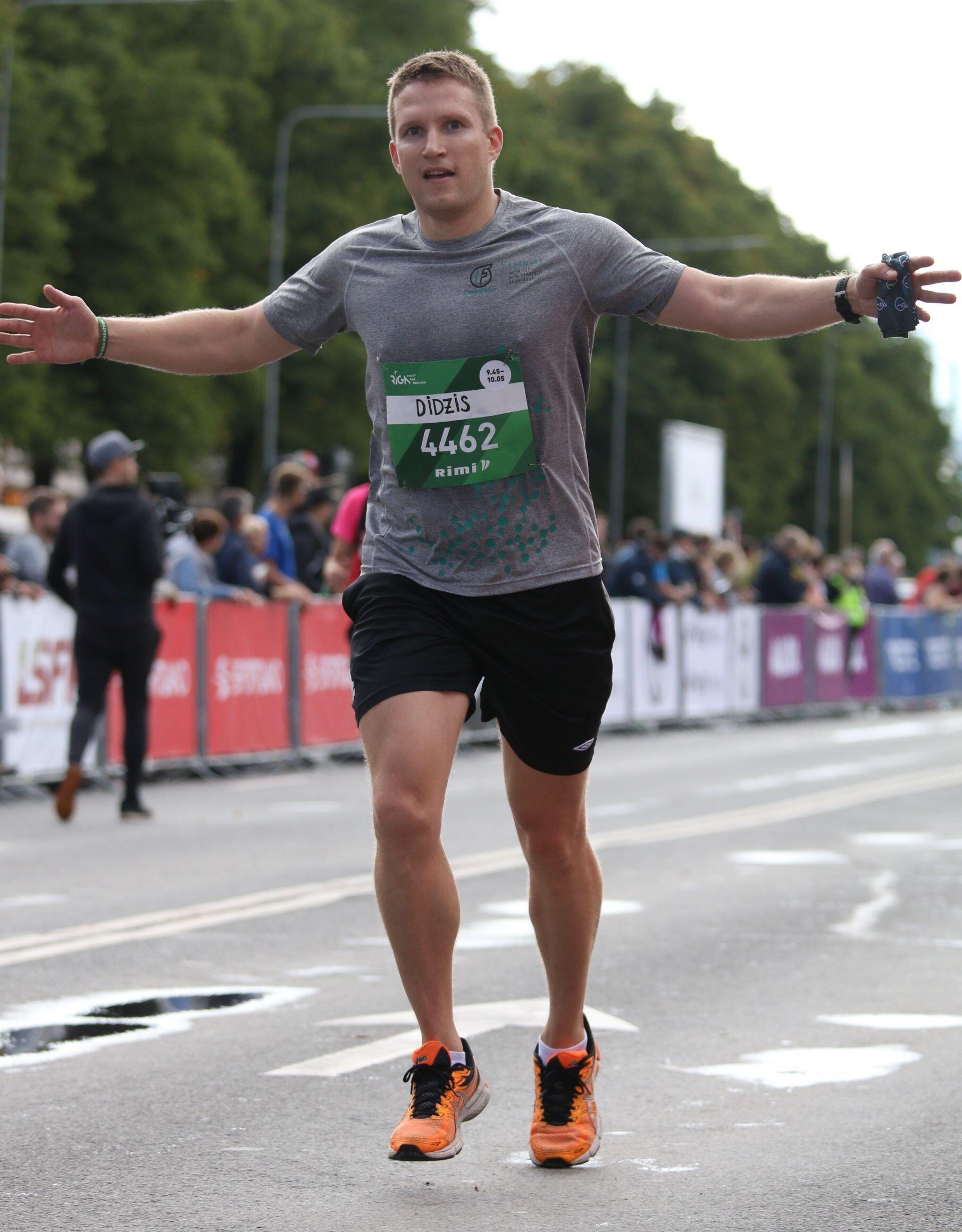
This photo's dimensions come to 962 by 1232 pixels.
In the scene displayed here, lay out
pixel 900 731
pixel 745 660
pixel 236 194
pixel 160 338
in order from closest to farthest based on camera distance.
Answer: pixel 160 338, pixel 900 731, pixel 745 660, pixel 236 194

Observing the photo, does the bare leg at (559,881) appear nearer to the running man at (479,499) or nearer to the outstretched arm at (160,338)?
the running man at (479,499)

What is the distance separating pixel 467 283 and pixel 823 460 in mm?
75967

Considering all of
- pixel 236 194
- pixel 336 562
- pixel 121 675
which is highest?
pixel 236 194

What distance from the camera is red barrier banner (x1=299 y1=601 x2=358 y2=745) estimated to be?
671 inches

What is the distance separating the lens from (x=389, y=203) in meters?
50.9

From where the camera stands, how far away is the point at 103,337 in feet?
16.3

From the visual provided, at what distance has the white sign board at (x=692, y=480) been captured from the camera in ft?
135

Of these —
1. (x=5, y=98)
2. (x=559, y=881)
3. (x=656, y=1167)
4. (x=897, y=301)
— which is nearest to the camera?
(x=897, y=301)

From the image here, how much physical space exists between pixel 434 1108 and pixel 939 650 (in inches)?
1083

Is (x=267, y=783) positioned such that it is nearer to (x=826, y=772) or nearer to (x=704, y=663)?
(x=826, y=772)

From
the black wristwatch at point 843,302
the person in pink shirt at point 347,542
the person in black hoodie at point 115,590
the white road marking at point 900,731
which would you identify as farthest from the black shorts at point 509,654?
the white road marking at point 900,731

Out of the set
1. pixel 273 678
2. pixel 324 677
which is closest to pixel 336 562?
pixel 273 678

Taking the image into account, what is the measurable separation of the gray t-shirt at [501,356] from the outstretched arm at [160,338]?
0.31 metres

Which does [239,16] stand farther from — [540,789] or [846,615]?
[540,789]
